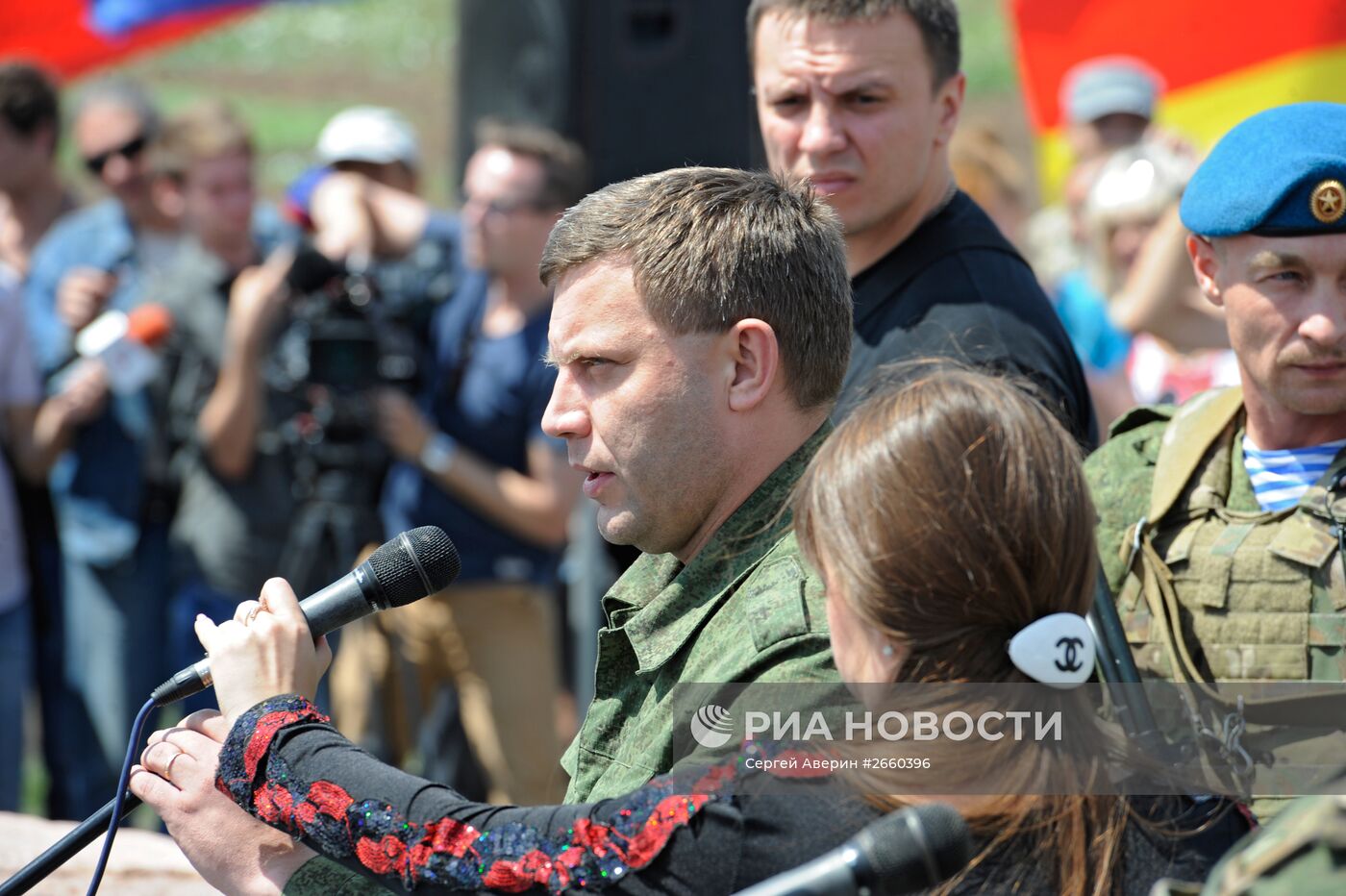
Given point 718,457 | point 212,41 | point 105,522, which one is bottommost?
point 105,522

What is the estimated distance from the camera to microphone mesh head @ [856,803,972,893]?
1.43m

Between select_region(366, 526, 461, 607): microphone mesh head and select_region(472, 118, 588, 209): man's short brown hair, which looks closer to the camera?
select_region(366, 526, 461, 607): microphone mesh head

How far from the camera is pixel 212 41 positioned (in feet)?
58.0

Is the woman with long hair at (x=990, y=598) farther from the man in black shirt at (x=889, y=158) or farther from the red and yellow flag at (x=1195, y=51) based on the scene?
the red and yellow flag at (x=1195, y=51)

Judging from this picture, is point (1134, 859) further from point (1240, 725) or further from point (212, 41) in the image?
point (212, 41)

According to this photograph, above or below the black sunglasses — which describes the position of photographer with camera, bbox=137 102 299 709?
below

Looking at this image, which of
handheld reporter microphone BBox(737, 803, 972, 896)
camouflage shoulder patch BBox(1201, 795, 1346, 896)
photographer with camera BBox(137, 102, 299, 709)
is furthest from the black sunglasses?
camouflage shoulder patch BBox(1201, 795, 1346, 896)

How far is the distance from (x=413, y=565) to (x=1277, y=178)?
1.36m

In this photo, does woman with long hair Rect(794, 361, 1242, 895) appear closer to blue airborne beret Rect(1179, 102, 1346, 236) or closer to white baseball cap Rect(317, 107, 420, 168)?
blue airborne beret Rect(1179, 102, 1346, 236)

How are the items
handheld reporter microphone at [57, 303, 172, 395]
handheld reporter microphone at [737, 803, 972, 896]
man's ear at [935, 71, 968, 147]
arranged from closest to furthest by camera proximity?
handheld reporter microphone at [737, 803, 972, 896] < man's ear at [935, 71, 968, 147] < handheld reporter microphone at [57, 303, 172, 395]

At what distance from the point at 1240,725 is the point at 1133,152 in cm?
315

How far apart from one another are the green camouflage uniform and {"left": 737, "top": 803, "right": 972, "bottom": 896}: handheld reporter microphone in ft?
3.37

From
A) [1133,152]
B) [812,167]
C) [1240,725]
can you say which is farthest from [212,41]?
[1240,725]

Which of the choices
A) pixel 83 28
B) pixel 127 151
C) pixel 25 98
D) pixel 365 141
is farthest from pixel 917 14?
pixel 83 28
